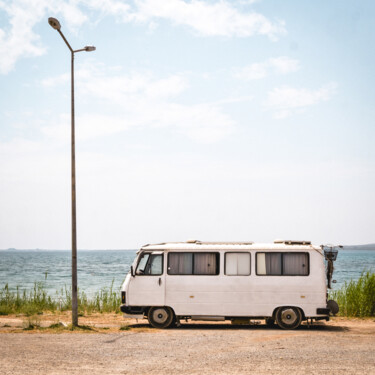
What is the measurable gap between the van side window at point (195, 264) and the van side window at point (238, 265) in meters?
0.36

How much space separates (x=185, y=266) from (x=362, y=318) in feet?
24.4

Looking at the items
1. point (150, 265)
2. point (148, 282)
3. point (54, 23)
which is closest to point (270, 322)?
point (148, 282)

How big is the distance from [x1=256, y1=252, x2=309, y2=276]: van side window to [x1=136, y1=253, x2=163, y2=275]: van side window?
2939mm

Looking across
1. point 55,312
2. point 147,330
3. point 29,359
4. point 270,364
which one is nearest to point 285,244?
point 147,330

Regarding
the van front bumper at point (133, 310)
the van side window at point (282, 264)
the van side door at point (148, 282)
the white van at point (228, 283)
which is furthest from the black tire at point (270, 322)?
the van front bumper at point (133, 310)

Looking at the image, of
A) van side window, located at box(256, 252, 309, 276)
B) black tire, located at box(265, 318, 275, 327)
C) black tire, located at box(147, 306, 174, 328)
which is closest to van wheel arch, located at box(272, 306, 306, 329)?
black tire, located at box(265, 318, 275, 327)

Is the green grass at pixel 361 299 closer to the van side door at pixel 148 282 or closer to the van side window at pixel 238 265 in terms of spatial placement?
the van side window at pixel 238 265

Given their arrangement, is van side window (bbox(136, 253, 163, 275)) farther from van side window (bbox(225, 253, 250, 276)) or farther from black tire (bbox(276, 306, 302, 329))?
black tire (bbox(276, 306, 302, 329))

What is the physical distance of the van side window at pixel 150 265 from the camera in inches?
673

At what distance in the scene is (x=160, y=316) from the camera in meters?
17.1

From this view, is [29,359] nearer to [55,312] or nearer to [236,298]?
[236,298]

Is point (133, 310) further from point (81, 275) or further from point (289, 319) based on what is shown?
point (81, 275)

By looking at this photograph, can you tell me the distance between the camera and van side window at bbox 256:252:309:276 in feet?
54.9

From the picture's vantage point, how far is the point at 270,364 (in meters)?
11.0
